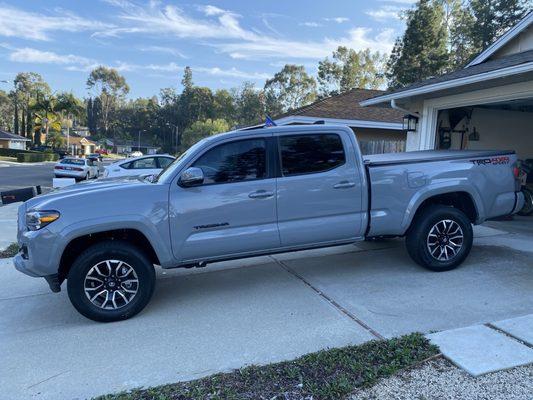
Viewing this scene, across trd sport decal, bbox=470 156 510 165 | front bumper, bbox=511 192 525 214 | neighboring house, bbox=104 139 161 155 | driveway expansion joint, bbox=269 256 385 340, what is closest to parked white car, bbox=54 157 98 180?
driveway expansion joint, bbox=269 256 385 340

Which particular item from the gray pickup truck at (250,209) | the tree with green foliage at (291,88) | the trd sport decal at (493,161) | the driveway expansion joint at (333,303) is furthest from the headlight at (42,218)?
the tree with green foliage at (291,88)

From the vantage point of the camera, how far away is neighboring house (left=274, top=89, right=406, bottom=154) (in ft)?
51.8

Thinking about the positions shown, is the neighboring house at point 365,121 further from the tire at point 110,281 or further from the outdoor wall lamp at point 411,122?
the tire at point 110,281

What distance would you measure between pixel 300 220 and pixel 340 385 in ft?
7.07

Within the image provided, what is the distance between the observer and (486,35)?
31.8m

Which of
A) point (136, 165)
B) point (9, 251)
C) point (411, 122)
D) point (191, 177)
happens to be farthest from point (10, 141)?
point (191, 177)

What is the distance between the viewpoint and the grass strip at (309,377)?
3031 mm

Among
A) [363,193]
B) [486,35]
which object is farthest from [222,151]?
[486,35]

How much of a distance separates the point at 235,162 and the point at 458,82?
5.72 meters

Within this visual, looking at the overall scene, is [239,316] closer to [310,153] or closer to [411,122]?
[310,153]

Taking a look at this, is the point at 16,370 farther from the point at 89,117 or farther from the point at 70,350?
the point at 89,117

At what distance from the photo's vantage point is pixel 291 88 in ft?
216

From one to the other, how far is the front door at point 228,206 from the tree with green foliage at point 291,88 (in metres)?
59.2

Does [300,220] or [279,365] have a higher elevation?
[300,220]
